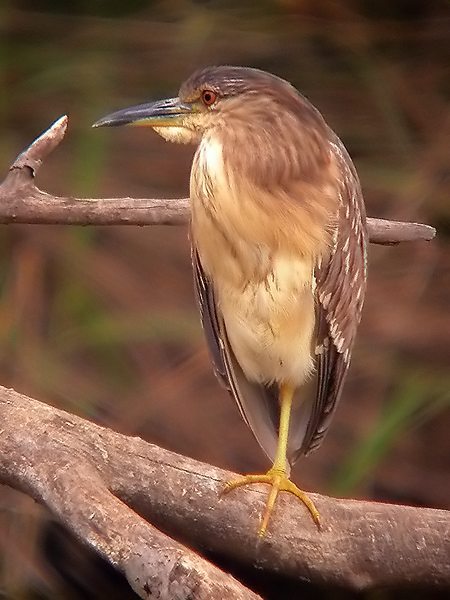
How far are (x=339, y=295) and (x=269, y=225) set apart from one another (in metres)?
0.16

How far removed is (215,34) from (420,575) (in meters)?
1.56

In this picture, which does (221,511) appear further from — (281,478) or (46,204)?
(46,204)

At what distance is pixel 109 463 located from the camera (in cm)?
132

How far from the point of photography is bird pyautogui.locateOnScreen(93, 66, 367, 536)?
1.40 m

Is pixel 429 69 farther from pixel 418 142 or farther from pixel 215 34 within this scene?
pixel 215 34

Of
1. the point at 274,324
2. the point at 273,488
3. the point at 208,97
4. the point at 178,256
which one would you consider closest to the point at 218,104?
the point at 208,97

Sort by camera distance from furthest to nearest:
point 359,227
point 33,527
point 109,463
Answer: point 33,527 < point 359,227 < point 109,463

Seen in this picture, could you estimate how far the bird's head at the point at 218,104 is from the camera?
1401 millimetres

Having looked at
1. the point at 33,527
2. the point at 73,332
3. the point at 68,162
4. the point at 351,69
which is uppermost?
the point at 351,69

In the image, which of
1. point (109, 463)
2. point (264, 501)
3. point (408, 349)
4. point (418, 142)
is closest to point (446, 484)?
point (408, 349)

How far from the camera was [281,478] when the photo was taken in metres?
1.50

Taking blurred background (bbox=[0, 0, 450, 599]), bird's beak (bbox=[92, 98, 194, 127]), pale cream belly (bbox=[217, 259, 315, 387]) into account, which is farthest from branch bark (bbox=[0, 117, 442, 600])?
blurred background (bbox=[0, 0, 450, 599])

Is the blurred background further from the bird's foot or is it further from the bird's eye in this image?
the bird's eye

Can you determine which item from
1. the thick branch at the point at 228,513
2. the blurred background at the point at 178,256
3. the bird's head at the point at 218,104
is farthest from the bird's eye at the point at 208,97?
the blurred background at the point at 178,256
